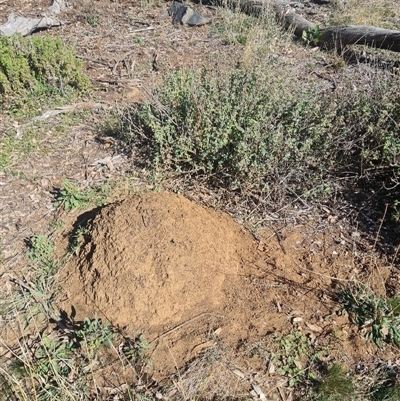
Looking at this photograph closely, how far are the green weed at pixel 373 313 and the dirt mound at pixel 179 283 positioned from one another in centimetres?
17

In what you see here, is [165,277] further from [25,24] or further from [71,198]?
[25,24]

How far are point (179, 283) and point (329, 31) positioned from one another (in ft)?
17.0

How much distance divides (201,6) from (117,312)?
21.4 ft

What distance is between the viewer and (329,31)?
21.2ft

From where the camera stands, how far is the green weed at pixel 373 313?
2.85 meters

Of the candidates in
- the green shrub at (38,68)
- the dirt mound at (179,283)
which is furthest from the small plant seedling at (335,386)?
the green shrub at (38,68)

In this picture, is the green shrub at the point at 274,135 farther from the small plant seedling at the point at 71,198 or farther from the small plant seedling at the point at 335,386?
the small plant seedling at the point at 335,386

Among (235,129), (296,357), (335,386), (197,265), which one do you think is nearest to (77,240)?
(197,265)

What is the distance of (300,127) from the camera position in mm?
3861

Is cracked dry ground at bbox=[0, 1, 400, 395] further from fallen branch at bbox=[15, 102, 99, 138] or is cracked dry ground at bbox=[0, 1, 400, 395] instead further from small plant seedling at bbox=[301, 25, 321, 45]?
small plant seedling at bbox=[301, 25, 321, 45]

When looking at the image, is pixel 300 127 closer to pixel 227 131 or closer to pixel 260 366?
pixel 227 131

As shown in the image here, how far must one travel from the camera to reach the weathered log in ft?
19.6

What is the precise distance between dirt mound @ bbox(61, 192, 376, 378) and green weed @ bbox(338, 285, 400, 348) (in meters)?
0.17

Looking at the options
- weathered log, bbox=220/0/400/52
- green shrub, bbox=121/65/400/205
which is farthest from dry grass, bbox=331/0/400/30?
green shrub, bbox=121/65/400/205
